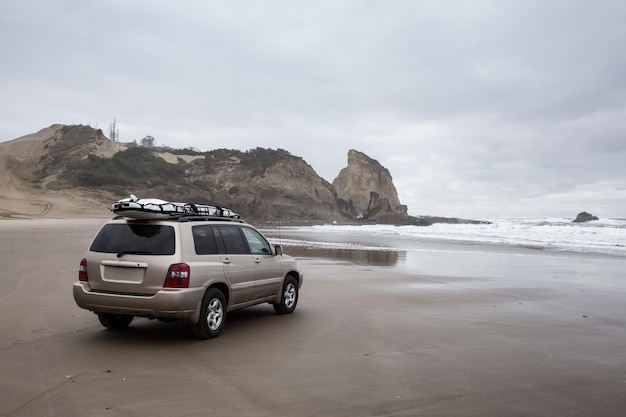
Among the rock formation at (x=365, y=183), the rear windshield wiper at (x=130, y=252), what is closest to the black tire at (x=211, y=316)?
the rear windshield wiper at (x=130, y=252)

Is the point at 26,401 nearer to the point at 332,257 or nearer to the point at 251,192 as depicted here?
the point at 332,257

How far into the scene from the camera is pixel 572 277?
14562 millimetres

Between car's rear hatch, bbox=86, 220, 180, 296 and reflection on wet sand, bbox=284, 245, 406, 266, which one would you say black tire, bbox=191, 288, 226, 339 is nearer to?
car's rear hatch, bbox=86, 220, 180, 296

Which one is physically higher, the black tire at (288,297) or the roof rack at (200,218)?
the roof rack at (200,218)

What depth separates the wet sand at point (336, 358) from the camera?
4.59 m

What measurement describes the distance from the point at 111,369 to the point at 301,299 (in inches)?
213

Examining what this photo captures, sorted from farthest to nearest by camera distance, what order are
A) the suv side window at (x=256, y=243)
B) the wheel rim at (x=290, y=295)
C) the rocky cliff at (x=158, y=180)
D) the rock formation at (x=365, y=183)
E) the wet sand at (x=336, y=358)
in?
1. the rock formation at (x=365, y=183)
2. the rocky cliff at (x=158, y=180)
3. the wheel rim at (x=290, y=295)
4. the suv side window at (x=256, y=243)
5. the wet sand at (x=336, y=358)

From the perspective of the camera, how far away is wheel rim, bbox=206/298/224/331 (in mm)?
6983

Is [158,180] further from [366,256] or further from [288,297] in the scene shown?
[288,297]

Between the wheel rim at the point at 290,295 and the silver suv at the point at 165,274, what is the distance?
1.26 metres

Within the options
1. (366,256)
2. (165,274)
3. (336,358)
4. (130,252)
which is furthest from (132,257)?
(366,256)

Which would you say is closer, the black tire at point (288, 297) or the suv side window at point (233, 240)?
the suv side window at point (233, 240)

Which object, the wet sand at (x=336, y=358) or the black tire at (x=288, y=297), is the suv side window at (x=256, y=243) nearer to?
the black tire at (x=288, y=297)

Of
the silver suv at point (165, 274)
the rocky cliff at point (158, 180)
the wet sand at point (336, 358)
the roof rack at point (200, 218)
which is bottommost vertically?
the wet sand at point (336, 358)
